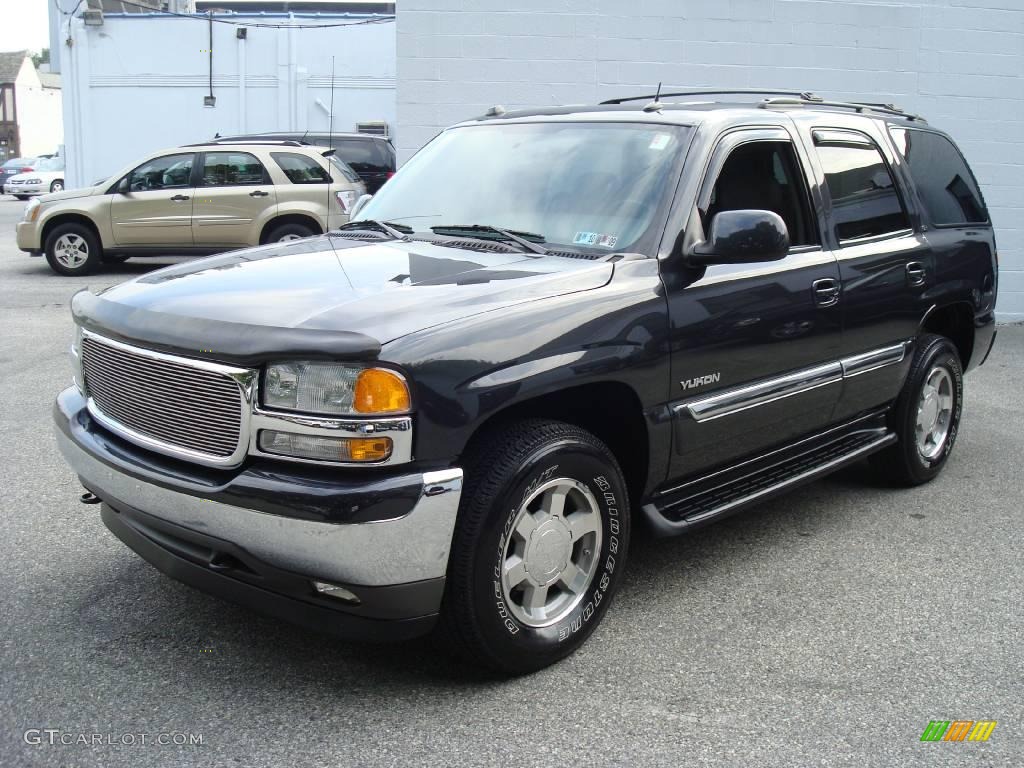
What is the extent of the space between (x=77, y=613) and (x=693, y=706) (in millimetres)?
2196

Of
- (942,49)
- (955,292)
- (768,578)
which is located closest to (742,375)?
(768,578)

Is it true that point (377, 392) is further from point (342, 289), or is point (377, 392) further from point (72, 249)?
point (72, 249)

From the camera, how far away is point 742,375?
4012 mm

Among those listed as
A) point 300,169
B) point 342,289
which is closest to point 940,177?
point 342,289

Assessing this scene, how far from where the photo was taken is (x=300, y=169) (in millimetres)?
13844

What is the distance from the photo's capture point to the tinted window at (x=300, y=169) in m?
13.8

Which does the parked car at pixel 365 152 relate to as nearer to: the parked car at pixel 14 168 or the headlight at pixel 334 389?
the headlight at pixel 334 389

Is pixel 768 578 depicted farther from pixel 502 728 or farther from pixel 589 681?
pixel 502 728

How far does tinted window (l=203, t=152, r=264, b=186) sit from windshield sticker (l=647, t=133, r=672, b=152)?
10528 millimetres

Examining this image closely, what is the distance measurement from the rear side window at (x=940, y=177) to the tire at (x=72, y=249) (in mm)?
11419

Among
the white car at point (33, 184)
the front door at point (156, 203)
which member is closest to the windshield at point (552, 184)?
the front door at point (156, 203)

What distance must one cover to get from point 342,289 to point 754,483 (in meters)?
1.98

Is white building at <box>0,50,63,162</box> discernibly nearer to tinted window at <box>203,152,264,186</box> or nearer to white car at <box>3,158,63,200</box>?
white car at <box>3,158,63,200</box>

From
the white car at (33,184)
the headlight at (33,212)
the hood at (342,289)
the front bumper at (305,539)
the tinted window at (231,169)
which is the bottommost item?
the white car at (33,184)
